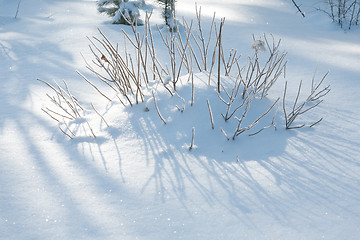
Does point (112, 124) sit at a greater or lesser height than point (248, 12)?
lesser

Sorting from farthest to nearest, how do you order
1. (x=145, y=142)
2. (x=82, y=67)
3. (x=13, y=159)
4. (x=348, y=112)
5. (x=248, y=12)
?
1. (x=248, y=12)
2. (x=82, y=67)
3. (x=348, y=112)
4. (x=145, y=142)
5. (x=13, y=159)

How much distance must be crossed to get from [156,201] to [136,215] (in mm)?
100

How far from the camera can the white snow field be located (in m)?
1.15

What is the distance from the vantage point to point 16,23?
424 centimetres

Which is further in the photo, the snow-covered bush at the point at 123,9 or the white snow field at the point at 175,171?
the snow-covered bush at the point at 123,9

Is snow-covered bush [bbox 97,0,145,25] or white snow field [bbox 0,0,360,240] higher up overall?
snow-covered bush [bbox 97,0,145,25]

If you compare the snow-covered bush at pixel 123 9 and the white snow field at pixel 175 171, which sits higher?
the snow-covered bush at pixel 123 9

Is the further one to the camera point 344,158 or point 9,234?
point 344,158

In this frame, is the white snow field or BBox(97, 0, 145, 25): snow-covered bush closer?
the white snow field

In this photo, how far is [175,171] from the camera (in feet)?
4.72

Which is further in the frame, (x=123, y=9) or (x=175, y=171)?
(x=123, y=9)

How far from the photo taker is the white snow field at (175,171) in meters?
1.15

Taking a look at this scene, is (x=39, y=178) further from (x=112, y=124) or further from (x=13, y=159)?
(x=112, y=124)

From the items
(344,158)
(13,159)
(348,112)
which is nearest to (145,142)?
(13,159)
